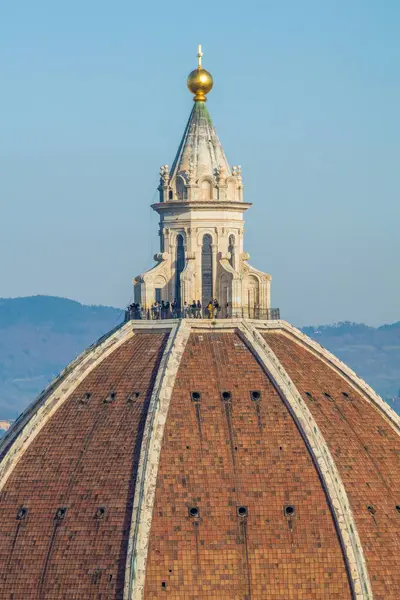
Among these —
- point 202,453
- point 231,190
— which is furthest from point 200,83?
point 202,453

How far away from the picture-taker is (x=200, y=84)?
276ft

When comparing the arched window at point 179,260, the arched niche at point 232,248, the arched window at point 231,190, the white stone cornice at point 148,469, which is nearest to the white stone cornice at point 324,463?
the white stone cornice at point 148,469

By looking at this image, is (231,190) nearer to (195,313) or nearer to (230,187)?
(230,187)

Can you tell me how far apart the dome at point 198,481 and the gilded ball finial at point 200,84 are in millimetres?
8735

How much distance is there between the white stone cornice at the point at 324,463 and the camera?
246 ft

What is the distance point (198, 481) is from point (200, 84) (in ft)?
53.4

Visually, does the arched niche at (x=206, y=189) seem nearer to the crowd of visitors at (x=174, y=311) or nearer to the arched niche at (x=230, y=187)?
the arched niche at (x=230, y=187)

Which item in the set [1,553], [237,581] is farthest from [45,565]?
[237,581]

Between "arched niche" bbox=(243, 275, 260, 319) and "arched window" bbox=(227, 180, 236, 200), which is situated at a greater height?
"arched window" bbox=(227, 180, 236, 200)

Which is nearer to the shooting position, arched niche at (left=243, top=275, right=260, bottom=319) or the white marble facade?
the white marble facade

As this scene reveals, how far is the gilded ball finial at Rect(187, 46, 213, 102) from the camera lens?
84.1 m

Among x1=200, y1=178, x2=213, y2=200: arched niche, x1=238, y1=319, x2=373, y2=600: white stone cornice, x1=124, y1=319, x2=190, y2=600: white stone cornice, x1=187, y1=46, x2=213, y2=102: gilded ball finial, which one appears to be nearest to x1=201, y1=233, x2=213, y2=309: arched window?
x1=200, y1=178, x2=213, y2=200: arched niche

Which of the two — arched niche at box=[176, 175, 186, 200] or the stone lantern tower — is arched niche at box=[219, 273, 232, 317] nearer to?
the stone lantern tower

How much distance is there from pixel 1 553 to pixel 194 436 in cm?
755
